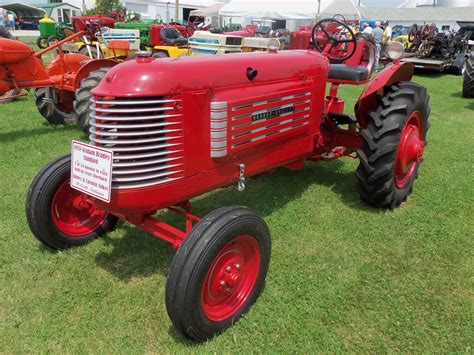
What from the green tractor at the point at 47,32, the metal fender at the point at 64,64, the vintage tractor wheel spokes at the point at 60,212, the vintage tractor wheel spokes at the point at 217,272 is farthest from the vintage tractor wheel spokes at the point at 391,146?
the green tractor at the point at 47,32

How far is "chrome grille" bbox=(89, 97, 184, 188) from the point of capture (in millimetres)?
2256

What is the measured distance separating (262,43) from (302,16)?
18013 millimetres

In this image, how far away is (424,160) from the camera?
5391 mm

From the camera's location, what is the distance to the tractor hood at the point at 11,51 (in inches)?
221

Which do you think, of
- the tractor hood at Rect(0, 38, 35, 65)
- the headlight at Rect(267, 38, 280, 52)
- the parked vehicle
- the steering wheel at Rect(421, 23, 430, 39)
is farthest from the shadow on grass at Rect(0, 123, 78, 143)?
the steering wheel at Rect(421, 23, 430, 39)

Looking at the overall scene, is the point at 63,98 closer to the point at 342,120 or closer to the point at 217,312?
the point at 342,120

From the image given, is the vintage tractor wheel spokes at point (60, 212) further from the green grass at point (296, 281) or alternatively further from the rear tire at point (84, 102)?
the rear tire at point (84, 102)

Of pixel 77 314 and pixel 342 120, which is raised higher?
pixel 342 120

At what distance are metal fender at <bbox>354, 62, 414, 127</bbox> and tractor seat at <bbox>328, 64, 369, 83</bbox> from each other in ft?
0.97

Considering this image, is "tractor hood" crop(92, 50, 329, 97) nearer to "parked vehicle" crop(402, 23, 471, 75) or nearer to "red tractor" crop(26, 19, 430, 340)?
"red tractor" crop(26, 19, 430, 340)

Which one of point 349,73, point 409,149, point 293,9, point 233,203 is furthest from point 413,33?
point 233,203

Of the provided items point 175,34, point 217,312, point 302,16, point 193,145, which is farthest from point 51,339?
point 302,16

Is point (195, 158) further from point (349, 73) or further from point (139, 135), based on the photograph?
point (349, 73)

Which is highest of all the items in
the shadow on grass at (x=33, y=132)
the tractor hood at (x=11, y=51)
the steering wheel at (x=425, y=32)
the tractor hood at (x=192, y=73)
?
the steering wheel at (x=425, y=32)
